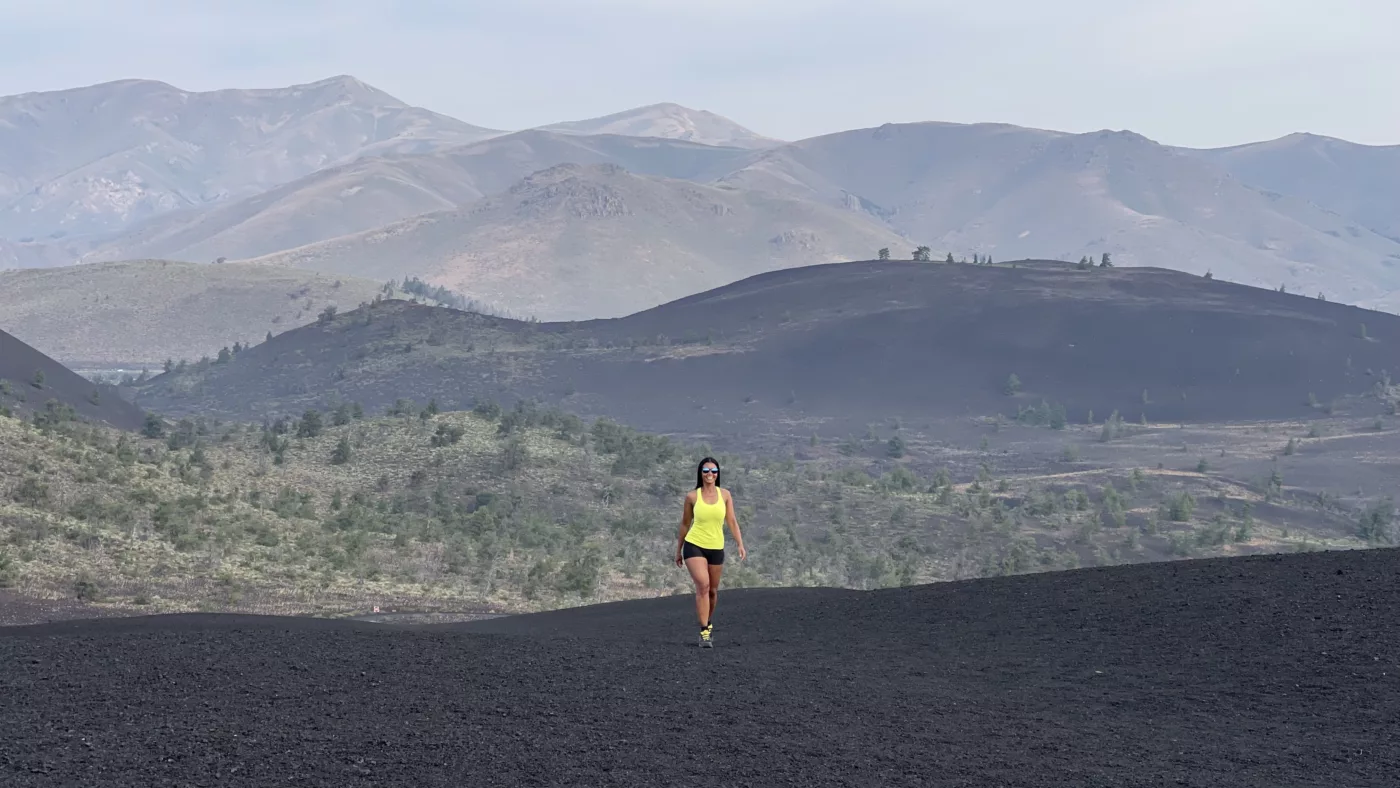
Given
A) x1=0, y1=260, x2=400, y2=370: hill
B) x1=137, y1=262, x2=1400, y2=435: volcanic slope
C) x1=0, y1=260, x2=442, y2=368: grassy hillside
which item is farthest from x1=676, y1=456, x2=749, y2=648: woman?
x1=0, y1=260, x2=442, y2=368: grassy hillside

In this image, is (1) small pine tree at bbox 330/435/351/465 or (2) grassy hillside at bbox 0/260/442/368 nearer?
(1) small pine tree at bbox 330/435/351/465

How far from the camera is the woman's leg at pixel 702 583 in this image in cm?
1383

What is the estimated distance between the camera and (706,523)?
45.2 feet

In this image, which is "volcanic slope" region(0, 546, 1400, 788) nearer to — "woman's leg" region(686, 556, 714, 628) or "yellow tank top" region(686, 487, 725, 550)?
"woman's leg" region(686, 556, 714, 628)

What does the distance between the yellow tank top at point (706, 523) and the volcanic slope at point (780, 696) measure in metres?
1.04

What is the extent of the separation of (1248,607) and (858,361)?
261 ft

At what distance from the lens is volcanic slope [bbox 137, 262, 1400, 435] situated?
84812 mm

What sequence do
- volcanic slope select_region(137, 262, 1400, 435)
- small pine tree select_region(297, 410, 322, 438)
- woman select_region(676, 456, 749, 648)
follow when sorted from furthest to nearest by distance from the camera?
volcanic slope select_region(137, 262, 1400, 435) → small pine tree select_region(297, 410, 322, 438) → woman select_region(676, 456, 749, 648)

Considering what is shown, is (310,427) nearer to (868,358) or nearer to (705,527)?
(705,527)

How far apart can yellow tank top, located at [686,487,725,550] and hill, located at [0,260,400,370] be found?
11582cm

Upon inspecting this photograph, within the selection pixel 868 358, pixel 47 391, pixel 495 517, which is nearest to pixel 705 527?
pixel 495 517

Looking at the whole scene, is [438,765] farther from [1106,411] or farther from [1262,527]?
[1106,411]

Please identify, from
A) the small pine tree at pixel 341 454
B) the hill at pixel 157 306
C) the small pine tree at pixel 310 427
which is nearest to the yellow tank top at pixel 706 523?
the small pine tree at pixel 341 454

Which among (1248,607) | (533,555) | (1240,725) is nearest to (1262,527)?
(533,555)
